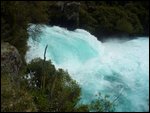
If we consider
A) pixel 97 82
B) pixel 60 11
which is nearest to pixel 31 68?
pixel 97 82

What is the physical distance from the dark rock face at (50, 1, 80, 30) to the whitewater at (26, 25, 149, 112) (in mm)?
2200

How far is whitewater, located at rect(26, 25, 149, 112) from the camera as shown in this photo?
2792cm

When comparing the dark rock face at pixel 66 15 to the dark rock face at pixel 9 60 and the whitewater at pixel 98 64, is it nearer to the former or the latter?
the whitewater at pixel 98 64

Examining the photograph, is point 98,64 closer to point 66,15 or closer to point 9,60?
point 66,15

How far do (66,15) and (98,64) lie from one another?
10.3 m

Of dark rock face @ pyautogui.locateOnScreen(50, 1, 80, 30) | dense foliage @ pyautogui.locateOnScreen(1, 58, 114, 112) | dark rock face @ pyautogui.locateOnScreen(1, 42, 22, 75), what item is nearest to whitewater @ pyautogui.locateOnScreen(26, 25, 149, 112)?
dark rock face @ pyautogui.locateOnScreen(50, 1, 80, 30)

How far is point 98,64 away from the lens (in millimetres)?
32031

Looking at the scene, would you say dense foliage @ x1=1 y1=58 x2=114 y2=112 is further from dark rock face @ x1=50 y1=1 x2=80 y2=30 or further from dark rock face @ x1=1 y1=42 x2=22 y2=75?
dark rock face @ x1=50 y1=1 x2=80 y2=30

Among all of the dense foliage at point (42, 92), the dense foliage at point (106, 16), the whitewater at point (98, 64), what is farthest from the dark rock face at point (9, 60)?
the dense foliage at point (106, 16)

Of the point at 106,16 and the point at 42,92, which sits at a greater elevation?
the point at 42,92

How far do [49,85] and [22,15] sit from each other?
4.92 m

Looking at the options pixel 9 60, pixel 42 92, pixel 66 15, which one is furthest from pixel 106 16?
pixel 42 92

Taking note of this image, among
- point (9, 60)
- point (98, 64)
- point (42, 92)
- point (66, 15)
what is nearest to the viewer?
point (42, 92)

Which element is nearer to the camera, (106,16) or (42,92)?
(42,92)
